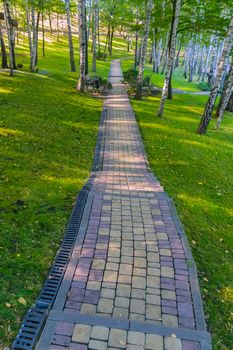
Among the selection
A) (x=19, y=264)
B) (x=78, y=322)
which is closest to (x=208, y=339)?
(x=78, y=322)

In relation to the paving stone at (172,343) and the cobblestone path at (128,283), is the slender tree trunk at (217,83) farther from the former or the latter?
the paving stone at (172,343)

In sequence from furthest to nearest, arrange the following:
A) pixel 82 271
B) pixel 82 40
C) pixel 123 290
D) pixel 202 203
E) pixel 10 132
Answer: pixel 82 40 → pixel 10 132 → pixel 202 203 → pixel 82 271 → pixel 123 290

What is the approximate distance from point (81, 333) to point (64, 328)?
0.65 ft

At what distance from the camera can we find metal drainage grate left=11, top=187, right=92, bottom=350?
9.19 ft

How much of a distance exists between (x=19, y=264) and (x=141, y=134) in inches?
304

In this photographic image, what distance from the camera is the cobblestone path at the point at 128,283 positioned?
9.53 ft

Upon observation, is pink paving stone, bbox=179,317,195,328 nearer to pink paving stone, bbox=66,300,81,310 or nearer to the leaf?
pink paving stone, bbox=66,300,81,310

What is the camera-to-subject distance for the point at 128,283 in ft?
11.7

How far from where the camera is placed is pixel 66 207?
531 centimetres

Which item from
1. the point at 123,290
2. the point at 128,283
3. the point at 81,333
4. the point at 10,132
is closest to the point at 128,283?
the point at 128,283

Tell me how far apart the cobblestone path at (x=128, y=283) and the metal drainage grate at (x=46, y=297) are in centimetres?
8

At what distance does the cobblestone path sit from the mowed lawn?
1.39 feet

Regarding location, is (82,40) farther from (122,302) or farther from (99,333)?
(99,333)

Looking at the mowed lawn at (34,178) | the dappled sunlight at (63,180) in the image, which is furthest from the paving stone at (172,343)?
the dappled sunlight at (63,180)
